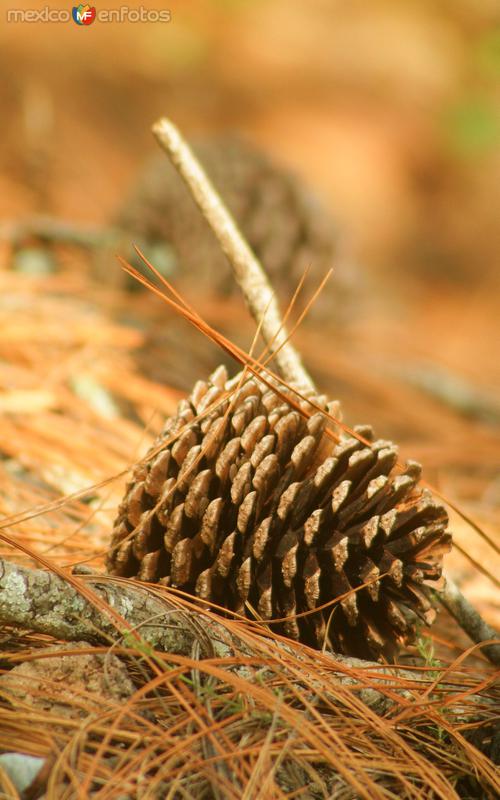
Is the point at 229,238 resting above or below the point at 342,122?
below

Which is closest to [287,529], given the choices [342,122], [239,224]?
[239,224]

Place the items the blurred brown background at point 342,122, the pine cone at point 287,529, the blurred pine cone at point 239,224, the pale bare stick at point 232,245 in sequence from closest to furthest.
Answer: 1. the pine cone at point 287,529
2. the pale bare stick at point 232,245
3. the blurred pine cone at point 239,224
4. the blurred brown background at point 342,122

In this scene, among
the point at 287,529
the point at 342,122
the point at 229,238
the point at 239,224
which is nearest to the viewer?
the point at 287,529

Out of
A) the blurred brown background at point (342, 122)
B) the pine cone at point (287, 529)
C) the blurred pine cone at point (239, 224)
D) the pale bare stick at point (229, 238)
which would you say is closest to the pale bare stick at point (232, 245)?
the pale bare stick at point (229, 238)

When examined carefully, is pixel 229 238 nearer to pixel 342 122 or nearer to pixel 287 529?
pixel 287 529

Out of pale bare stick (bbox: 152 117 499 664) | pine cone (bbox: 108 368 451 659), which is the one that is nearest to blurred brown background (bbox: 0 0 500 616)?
pale bare stick (bbox: 152 117 499 664)

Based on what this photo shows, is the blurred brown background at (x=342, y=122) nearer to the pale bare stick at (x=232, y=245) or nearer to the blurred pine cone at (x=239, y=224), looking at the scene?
the blurred pine cone at (x=239, y=224)

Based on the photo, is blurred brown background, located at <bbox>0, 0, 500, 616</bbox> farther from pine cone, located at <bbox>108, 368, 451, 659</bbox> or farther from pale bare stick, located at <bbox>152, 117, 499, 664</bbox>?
pine cone, located at <bbox>108, 368, 451, 659</bbox>

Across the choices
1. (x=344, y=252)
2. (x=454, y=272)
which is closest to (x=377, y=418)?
(x=344, y=252)
